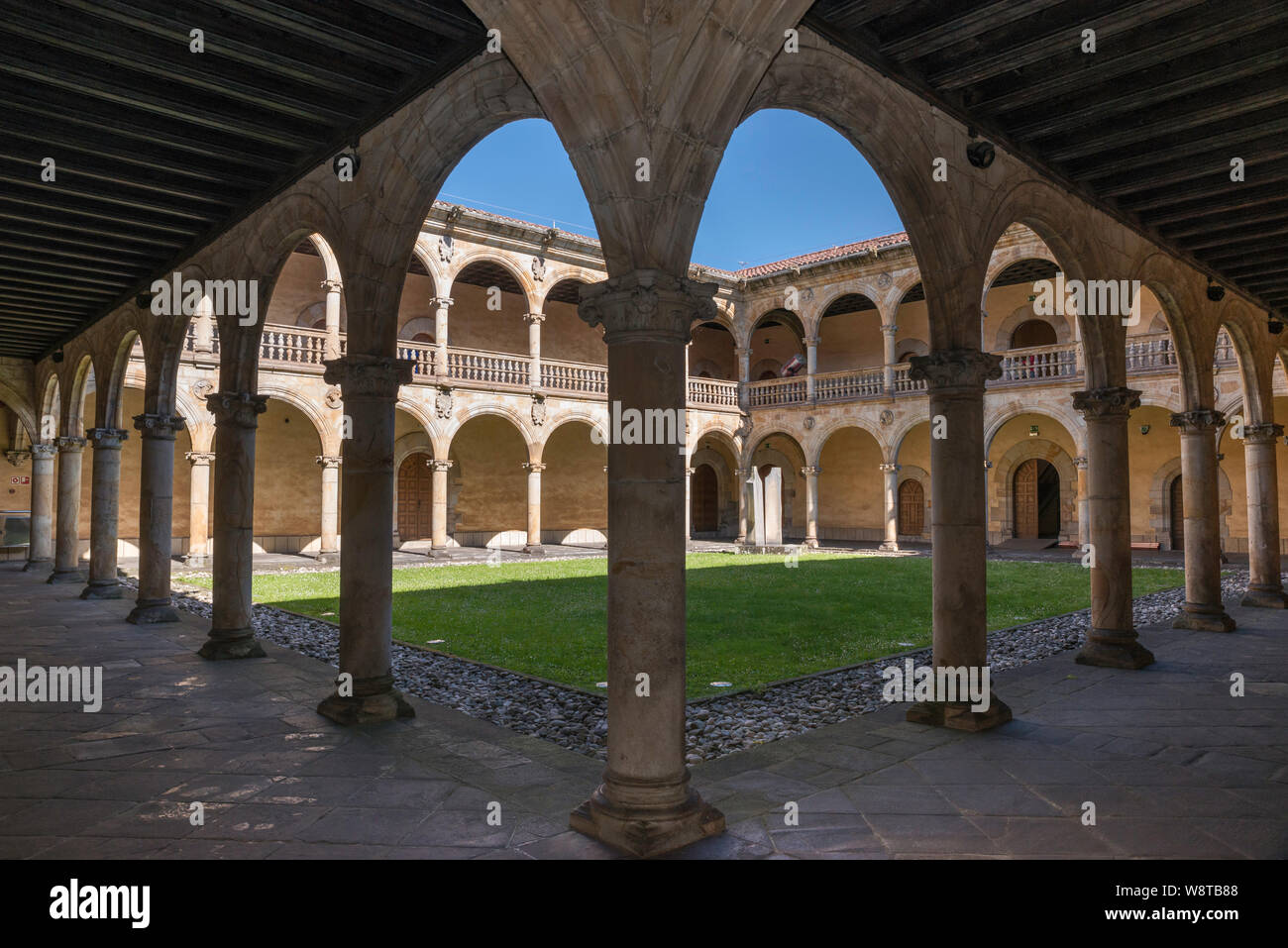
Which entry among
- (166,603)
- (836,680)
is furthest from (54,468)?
(836,680)

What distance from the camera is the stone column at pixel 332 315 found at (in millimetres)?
17484

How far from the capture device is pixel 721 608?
10469mm

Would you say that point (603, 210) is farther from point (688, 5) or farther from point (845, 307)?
point (845, 307)

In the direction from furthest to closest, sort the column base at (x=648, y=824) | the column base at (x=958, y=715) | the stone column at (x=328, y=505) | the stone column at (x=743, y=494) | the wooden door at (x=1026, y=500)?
the stone column at (x=743, y=494), the wooden door at (x=1026, y=500), the stone column at (x=328, y=505), the column base at (x=958, y=715), the column base at (x=648, y=824)

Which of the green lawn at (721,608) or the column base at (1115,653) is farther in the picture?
the green lawn at (721,608)

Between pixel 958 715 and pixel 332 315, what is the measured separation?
1628cm

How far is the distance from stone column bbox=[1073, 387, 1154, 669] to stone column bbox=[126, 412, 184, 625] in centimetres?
966

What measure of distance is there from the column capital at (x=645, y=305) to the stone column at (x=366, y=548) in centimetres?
241

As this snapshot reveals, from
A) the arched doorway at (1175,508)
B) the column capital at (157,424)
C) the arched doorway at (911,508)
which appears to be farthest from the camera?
the arched doorway at (911,508)

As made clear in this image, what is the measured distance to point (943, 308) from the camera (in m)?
5.44

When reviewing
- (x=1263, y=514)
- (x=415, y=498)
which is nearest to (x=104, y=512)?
(x=415, y=498)

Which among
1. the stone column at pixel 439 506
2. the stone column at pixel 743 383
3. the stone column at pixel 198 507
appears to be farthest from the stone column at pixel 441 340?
the stone column at pixel 743 383
